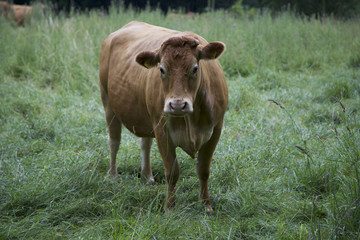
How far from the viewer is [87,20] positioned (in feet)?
30.8

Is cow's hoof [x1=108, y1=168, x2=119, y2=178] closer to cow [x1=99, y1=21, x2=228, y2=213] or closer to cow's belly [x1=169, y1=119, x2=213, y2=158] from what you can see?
cow [x1=99, y1=21, x2=228, y2=213]

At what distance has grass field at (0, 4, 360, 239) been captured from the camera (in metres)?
2.66

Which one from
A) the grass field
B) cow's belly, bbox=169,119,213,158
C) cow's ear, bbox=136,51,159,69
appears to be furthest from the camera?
cow's belly, bbox=169,119,213,158

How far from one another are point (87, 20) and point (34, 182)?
6.83 m

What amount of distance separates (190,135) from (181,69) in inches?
21.9

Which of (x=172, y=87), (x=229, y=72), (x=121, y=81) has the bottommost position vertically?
(x=229, y=72)

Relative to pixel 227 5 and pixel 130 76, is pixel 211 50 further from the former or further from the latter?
pixel 227 5

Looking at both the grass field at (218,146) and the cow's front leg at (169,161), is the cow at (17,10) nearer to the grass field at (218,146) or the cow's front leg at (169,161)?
the grass field at (218,146)

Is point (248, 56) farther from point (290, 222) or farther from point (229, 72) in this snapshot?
point (290, 222)

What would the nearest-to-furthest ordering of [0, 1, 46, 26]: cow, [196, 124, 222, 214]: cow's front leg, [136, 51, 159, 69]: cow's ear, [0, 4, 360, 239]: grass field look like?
[0, 4, 360, 239]: grass field → [136, 51, 159, 69]: cow's ear → [196, 124, 222, 214]: cow's front leg → [0, 1, 46, 26]: cow

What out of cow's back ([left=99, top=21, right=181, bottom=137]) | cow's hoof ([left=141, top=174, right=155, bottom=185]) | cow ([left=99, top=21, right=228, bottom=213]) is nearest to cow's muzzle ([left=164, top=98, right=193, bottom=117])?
cow ([left=99, top=21, right=228, bottom=213])

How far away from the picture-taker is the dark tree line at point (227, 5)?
9.26m

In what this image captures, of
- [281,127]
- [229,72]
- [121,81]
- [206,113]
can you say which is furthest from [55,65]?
[206,113]

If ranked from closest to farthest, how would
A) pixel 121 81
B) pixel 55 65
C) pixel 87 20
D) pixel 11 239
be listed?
pixel 11 239
pixel 121 81
pixel 55 65
pixel 87 20
